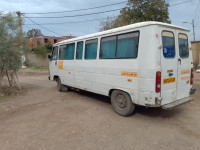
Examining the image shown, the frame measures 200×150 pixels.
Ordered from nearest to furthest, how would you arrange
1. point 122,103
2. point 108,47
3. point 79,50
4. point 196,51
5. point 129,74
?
1. point 129,74
2. point 122,103
3. point 108,47
4. point 79,50
5. point 196,51

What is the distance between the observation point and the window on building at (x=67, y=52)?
257 inches

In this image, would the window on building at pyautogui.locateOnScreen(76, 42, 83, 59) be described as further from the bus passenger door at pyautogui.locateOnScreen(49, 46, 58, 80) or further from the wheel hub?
the wheel hub

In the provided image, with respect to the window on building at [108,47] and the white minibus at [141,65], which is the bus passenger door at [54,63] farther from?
the window on building at [108,47]

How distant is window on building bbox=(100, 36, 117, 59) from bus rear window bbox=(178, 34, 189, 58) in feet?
6.03

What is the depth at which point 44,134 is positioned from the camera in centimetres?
354

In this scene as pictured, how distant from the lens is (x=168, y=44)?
12.7 feet

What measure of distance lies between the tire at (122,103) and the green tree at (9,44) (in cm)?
559

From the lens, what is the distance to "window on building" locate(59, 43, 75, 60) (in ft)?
21.4

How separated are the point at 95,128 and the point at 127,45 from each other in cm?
240

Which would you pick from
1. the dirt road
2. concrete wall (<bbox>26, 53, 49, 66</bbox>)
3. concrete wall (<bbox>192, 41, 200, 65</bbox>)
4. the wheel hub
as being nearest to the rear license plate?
the dirt road

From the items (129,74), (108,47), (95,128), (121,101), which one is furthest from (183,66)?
(95,128)

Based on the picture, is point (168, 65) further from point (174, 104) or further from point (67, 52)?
point (67, 52)

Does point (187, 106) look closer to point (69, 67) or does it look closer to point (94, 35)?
point (94, 35)

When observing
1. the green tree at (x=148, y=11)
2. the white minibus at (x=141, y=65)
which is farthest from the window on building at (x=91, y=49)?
the green tree at (x=148, y=11)
